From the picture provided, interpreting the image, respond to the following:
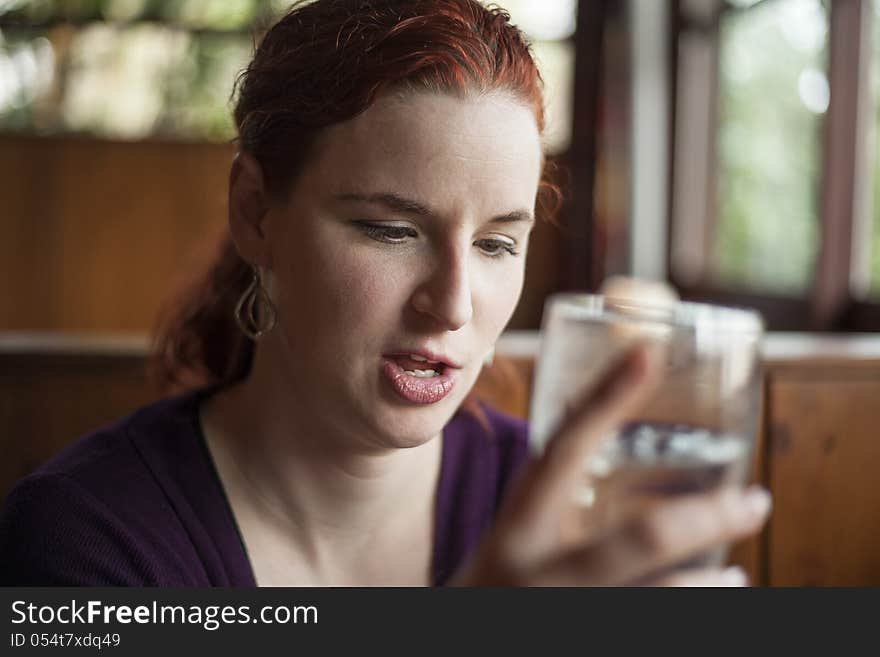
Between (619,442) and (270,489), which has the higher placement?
(619,442)

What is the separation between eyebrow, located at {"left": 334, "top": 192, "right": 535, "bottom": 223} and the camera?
3.12 ft

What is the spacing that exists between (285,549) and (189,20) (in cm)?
432

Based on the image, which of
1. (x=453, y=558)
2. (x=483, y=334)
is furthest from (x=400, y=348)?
(x=453, y=558)

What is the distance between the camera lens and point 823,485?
1706 mm

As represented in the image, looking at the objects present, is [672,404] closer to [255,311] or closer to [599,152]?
[255,311]

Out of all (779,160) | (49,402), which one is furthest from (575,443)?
(779,160)

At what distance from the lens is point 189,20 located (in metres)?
4.95

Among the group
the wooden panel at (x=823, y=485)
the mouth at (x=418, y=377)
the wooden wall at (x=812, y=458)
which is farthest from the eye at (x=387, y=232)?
the wooden panel at (x=823, y=485)

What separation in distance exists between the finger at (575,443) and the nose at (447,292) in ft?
1.36

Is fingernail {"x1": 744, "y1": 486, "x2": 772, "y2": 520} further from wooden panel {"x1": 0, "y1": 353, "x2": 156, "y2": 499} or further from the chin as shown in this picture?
wooden panel {"x1": 0, "y1": 353, "x2": 156, "y2": 499}

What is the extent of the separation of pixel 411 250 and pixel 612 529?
1.63 feet

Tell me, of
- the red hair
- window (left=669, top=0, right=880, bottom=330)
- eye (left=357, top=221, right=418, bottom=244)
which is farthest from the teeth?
window (left=669, top=0, right=880, bottom=330)

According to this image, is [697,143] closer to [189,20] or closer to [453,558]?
[189,20]

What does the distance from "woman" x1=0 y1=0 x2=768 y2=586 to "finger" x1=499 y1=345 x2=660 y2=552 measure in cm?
42
